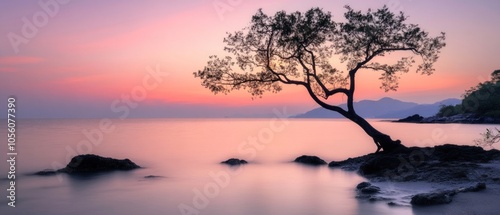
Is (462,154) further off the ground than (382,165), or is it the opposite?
(462,154)

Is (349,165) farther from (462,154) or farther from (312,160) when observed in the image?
(462,154)

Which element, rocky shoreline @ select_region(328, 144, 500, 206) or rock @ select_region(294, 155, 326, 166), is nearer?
rocky shoreline @ select_region(328, 144, 500, 206)

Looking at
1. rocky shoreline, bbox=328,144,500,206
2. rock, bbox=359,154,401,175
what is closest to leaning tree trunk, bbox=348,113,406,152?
rocky shoreline, bbox=328,144,500,206

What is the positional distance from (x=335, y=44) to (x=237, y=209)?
1522cm

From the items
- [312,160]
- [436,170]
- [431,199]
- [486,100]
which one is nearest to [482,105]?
[486,100]

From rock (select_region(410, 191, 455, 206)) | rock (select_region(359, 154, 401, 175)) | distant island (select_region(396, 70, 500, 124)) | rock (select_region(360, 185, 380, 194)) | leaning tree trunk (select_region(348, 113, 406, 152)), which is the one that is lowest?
rock (select_region(360, 185, 380, 194))

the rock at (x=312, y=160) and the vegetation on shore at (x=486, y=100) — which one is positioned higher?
the vegetation on shore at (x=486, y=100)

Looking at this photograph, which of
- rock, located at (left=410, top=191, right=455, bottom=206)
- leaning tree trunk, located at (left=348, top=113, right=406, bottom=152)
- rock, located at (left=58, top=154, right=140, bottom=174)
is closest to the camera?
rock, located at (left=410, top=191, right=455, bottom=206)

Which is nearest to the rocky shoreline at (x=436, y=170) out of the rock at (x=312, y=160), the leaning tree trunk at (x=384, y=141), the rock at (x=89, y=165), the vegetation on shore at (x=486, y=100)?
the leaning tree trunk at (x=384, y=141)

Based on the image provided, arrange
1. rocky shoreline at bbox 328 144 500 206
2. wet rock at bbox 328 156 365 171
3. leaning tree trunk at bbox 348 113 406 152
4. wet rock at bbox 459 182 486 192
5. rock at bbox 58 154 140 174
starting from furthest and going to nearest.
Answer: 1. leaning tree trunk at bbox 348 113 406 152
2. wet rock at bbox 328 156 365 171
3. rock at bbox 58 154 140 174
4. rocky shoreline at bbox 328 144 500 206
5. wet rock at bbox 459 182 486 192

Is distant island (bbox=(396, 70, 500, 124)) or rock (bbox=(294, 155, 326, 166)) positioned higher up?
distant island (bbox=(396, 70, 500, 124))

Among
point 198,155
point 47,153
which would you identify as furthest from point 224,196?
point 47,153

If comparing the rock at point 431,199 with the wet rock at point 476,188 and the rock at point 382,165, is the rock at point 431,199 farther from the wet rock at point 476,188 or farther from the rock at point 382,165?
the rock at point 382,165

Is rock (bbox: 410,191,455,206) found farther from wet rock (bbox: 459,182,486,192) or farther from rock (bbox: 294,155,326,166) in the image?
rock (bbox: 294,155,326,166)
